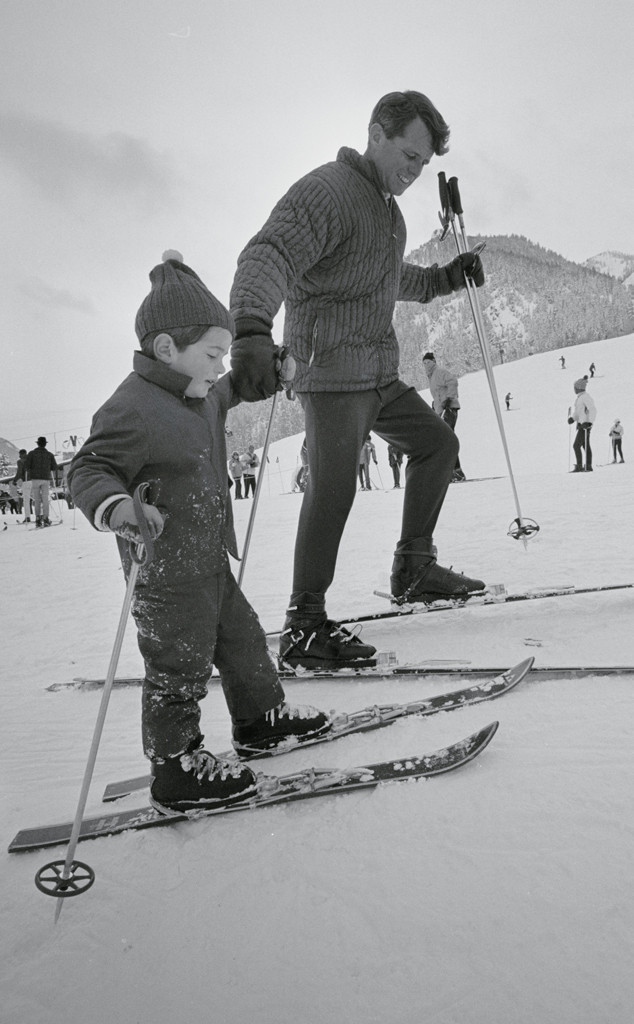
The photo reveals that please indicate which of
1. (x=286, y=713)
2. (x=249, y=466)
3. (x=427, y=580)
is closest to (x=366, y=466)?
(x=249, y=466)

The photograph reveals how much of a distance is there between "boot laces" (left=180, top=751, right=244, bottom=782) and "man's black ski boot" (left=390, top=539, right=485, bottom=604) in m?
1.57

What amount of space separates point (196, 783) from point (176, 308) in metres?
1.28

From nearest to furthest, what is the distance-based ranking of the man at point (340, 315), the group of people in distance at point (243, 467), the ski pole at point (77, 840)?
the ski pole at point (77, 840) < the man at point (340, 315) < the group of people in distance at point (243, 467)

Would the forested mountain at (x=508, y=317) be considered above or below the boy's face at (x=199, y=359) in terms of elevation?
above

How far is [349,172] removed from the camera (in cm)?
255

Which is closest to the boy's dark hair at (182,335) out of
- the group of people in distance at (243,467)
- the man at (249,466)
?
the group of people in distance at (243,467)

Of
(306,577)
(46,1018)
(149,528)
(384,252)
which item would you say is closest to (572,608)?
(306,577)

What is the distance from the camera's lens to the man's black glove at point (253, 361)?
2.04m

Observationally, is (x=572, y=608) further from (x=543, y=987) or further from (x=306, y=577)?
(x=543, y=987)

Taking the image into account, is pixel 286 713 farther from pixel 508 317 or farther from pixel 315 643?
pixel 508 317

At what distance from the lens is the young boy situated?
1.59 metres

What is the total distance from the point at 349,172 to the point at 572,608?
221cm

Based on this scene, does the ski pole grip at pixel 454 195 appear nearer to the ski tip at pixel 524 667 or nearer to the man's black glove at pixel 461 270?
the man's black glove at pixel 461 270

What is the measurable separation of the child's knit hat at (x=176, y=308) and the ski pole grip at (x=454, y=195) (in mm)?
2534
